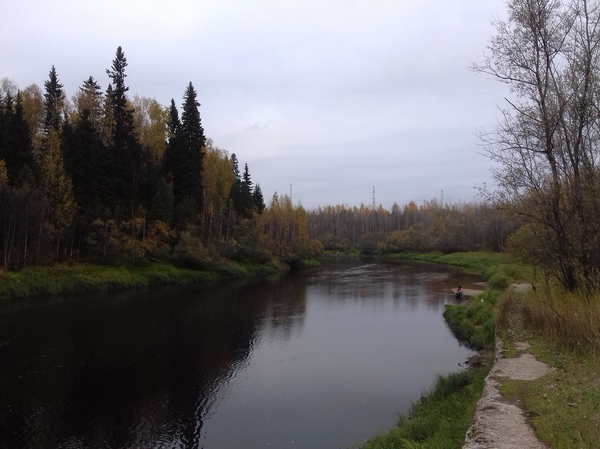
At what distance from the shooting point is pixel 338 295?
3659 centimetres

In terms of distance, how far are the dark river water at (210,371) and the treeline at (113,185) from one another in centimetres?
836

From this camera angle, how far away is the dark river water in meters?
11.9

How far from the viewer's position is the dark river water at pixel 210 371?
39.0 feet

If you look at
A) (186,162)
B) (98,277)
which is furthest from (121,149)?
(98,277)

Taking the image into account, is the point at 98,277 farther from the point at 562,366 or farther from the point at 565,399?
the point at 565,399

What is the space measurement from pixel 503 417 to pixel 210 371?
38.3 feet

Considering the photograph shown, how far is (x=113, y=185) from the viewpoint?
137 ft

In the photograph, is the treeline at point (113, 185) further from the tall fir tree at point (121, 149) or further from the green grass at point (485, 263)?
the green grass at point (485, 263)

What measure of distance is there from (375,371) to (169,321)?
12464mm

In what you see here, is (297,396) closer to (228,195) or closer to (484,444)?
(484,444)

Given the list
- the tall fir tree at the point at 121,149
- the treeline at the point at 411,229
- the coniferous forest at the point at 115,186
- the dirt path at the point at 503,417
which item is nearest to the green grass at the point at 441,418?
the dirt path at the point at 503,417

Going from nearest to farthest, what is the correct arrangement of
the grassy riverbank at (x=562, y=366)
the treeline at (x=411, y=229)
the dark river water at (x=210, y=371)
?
1. the grassy riverbank at (x=562, y=366)
2. the dark river water at (x=210, y=371)
3. the treeline at (x=411, y=229)

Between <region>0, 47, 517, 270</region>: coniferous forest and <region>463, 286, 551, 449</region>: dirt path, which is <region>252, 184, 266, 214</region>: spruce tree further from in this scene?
<region>463, 286, 551, 449</region>: dirt path

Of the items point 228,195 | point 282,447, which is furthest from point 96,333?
point 228,195
